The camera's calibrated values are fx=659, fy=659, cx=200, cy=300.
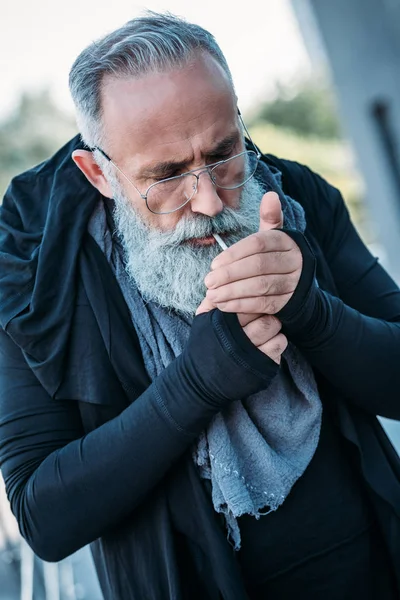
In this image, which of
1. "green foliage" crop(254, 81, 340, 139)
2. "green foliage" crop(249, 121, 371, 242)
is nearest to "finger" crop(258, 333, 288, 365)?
"green foliage" crop(249, 121, 371, 242)

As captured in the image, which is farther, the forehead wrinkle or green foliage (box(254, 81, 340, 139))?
green foliage (box(254, 81, 340, 139))

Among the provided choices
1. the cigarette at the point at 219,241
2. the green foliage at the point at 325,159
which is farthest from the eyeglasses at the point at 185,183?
the green foliage at the point at 325,159

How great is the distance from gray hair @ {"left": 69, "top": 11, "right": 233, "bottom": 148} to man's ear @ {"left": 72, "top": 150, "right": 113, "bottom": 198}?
0.03 meters

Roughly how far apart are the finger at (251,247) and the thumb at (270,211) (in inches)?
1.8

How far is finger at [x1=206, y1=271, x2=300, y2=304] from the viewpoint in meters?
1.30

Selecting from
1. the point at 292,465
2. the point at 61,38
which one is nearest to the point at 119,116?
the point at 292,465

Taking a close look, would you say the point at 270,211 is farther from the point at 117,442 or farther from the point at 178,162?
the point at 117,442

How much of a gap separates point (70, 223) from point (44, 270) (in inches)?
6.1

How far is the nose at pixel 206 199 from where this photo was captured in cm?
146

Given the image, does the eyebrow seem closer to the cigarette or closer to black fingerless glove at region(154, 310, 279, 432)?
the cigarette

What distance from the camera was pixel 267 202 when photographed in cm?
135

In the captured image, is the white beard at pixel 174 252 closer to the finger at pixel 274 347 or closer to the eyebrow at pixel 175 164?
the eyebrow at pixel 175 164

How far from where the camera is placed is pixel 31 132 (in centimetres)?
3056

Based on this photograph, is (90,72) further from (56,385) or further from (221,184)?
(56,385)
